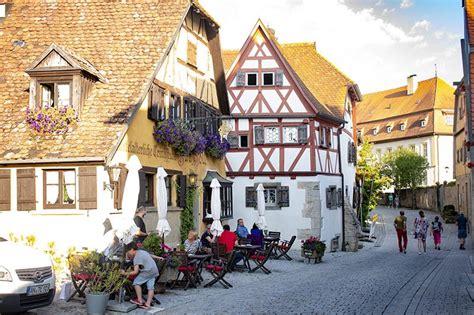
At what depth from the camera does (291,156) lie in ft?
92.5

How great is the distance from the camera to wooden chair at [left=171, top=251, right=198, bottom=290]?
45.8ft

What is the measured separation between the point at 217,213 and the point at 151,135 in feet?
11.4

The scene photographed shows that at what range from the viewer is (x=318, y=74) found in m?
34.9

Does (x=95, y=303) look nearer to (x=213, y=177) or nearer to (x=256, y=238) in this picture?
(x=256, y=238)

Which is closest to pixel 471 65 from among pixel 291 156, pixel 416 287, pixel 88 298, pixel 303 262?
pixel 416 287

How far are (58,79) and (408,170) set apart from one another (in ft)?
166

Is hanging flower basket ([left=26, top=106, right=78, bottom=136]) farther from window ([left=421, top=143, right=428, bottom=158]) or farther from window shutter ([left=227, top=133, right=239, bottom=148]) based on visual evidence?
window ([left=421, top=143, right=428, bottom=158])

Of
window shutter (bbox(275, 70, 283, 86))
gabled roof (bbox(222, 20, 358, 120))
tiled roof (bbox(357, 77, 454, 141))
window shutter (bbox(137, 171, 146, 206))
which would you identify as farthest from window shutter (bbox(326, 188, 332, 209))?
tiled roof (bbox(357, 77, 454, 141))

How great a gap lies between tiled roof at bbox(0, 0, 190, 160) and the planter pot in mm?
5058

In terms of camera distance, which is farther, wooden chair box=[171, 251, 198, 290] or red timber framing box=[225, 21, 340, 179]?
red timber framing box=[225, 21, 340, 179]

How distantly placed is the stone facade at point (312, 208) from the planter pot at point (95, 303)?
58.5 ft

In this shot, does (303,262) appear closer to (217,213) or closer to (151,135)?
(217,213)

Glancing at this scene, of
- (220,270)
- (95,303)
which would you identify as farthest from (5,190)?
(95,303)

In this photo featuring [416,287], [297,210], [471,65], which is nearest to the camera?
[416,287]
